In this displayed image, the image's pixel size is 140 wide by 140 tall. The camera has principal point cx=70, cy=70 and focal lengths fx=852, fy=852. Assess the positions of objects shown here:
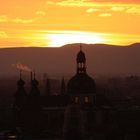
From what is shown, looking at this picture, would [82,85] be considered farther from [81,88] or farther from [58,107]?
[58,107]

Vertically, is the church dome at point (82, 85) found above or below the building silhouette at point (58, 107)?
above

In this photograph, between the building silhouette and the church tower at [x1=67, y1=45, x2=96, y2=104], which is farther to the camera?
the church tower at [x1=67, y1=45, x2=96, y2=104]

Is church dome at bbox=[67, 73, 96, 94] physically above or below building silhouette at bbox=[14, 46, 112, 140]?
above

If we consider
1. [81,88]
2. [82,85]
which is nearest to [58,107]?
[81,88]

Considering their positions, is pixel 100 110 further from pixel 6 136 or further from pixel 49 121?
pixel 6 136

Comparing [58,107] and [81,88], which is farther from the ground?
[81,88]

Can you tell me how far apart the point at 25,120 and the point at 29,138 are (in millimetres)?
11081

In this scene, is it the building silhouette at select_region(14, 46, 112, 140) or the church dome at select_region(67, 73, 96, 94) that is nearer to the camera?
the building silhouette at select_region(14, 46, 112, 140)

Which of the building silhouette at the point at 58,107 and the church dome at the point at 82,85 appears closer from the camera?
the building silhouette at the point at 58,107

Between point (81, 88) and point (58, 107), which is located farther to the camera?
point (58, 107)

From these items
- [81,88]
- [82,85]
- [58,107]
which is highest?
[82,85]

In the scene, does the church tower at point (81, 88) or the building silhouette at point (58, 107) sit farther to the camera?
the church tower at point (81, 88)

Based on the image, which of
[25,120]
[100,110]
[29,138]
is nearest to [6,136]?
[29,138]

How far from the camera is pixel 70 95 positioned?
7331cm
